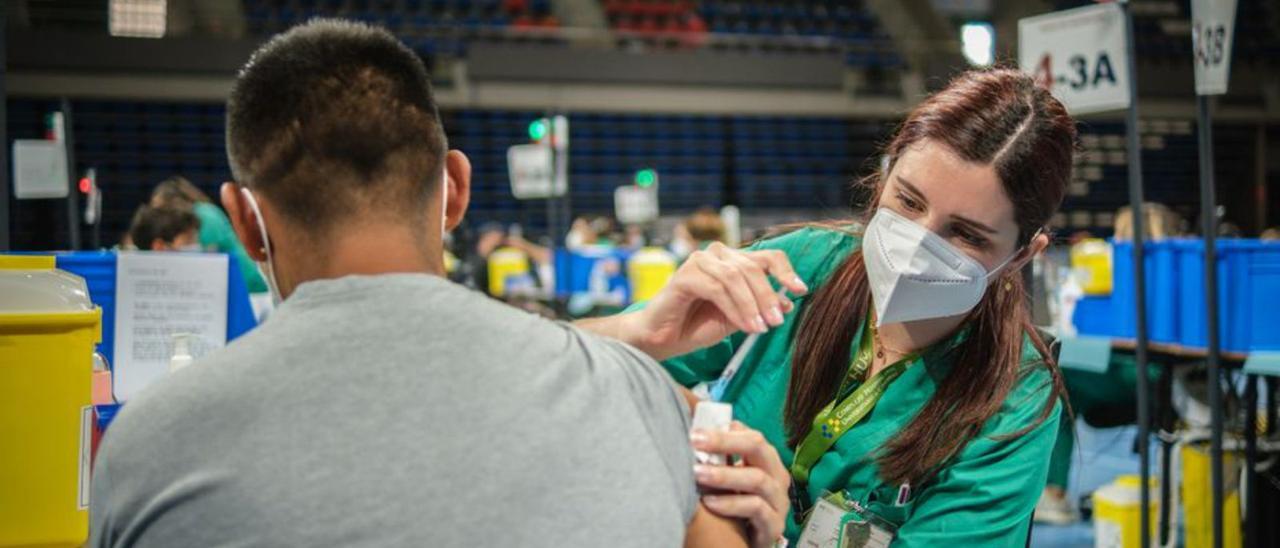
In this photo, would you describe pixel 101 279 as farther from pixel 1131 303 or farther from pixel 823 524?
pixel 1131 303

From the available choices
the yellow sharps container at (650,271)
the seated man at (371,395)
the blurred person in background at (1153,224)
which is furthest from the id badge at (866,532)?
the yellow sharps container at (650,271)

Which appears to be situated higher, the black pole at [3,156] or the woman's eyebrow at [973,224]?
the black pole at [3,156]

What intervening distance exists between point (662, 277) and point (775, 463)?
Result: 6.74 m

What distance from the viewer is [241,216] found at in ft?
3.24

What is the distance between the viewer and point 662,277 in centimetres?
779

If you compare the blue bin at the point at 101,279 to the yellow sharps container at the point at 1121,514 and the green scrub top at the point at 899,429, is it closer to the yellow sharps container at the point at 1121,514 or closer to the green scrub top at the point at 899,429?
the green scrub top at the point at 899,429

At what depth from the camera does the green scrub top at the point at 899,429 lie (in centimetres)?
150

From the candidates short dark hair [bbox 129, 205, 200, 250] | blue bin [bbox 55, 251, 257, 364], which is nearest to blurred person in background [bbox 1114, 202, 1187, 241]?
short dark hair [bbox 129, 205, 200, 250]

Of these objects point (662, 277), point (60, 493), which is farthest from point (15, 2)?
point (60, 493)

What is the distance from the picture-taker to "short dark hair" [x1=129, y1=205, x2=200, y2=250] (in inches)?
179

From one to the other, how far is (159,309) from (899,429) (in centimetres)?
174

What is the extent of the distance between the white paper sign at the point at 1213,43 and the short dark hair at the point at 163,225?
3874 millimetres

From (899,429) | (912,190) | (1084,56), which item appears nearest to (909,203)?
(912,190)

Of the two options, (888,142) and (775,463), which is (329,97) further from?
(888,142)
